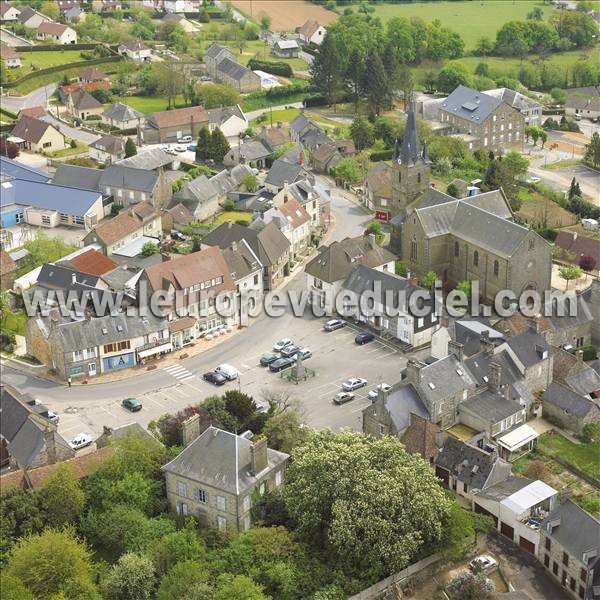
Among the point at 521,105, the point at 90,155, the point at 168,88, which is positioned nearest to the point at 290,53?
the point at 168,88

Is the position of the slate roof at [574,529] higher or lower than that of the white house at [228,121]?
lower

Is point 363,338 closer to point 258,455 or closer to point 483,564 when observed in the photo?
point 258,455

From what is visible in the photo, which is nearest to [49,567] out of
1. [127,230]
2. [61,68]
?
[127,230]

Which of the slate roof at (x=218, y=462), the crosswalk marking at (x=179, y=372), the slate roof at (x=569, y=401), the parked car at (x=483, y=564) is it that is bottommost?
the parked car at (x=483, y=564)

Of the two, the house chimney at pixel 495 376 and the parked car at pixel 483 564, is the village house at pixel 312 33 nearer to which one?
the house chimney at pixel 495 376

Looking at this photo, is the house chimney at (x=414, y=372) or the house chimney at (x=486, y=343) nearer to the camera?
the house chimney at (x=414, y=372)

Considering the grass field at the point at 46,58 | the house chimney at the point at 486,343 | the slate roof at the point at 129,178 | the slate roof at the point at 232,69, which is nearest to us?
the house chimney at the point at 486,343

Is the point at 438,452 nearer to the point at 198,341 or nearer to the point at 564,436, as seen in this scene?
the point at 564,436

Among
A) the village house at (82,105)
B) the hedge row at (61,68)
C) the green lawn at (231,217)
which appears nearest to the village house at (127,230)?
the green lawn at (231,217)

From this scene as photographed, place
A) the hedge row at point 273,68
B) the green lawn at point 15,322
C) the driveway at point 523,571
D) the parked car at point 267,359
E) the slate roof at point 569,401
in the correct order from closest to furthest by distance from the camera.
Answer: the driveway at point 523,571, the slate roof at point 569,401, the parked car at point 267,359, the green lawn at point 15,322, the hedge row at point 273,68
